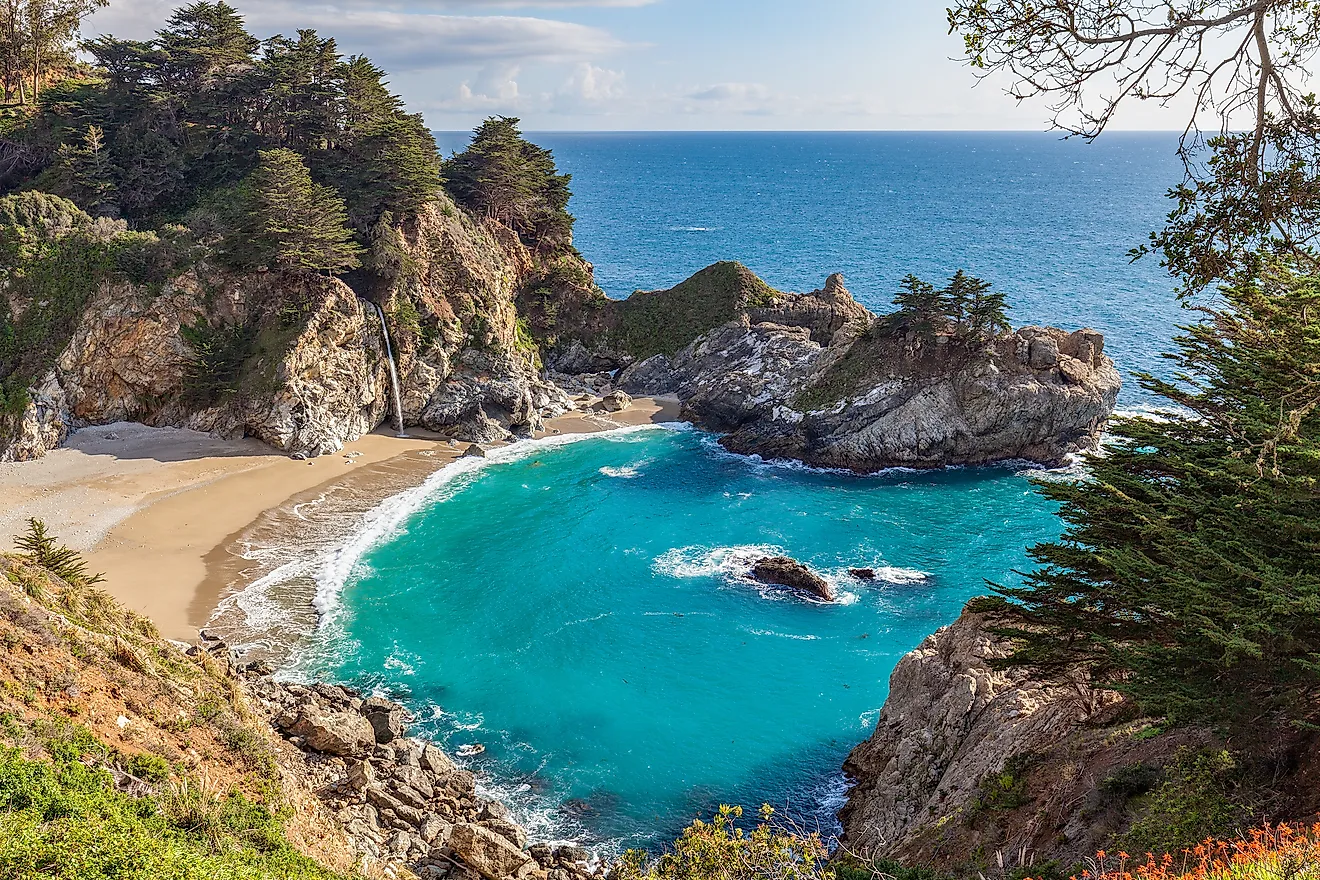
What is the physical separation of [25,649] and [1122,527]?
2269 centimetres

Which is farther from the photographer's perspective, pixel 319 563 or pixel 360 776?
pixel 319 563

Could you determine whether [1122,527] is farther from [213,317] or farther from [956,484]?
[213,317]

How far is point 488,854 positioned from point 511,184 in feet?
180

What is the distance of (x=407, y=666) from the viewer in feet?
108

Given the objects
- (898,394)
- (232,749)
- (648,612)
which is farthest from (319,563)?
(898,394)

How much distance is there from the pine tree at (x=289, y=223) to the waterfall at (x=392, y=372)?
369cm

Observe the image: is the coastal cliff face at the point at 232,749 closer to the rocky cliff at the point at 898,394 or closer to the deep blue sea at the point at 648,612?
the deep blue sea at the point at 648,612

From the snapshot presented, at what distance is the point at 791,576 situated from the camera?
38344 mm

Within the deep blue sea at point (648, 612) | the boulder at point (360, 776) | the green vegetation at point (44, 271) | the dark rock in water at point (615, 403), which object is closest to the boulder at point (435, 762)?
the deep blue sea at point (648, 612)

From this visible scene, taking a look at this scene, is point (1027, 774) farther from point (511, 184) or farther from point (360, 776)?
point (511, 184)

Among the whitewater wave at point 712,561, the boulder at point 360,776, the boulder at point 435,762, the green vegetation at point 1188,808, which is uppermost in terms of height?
the green vegetation at point 1188,808

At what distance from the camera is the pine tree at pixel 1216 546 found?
42.0 feet

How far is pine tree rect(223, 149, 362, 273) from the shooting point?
49.5 metres

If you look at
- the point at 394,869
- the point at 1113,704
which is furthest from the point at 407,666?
the point at 1113,704
